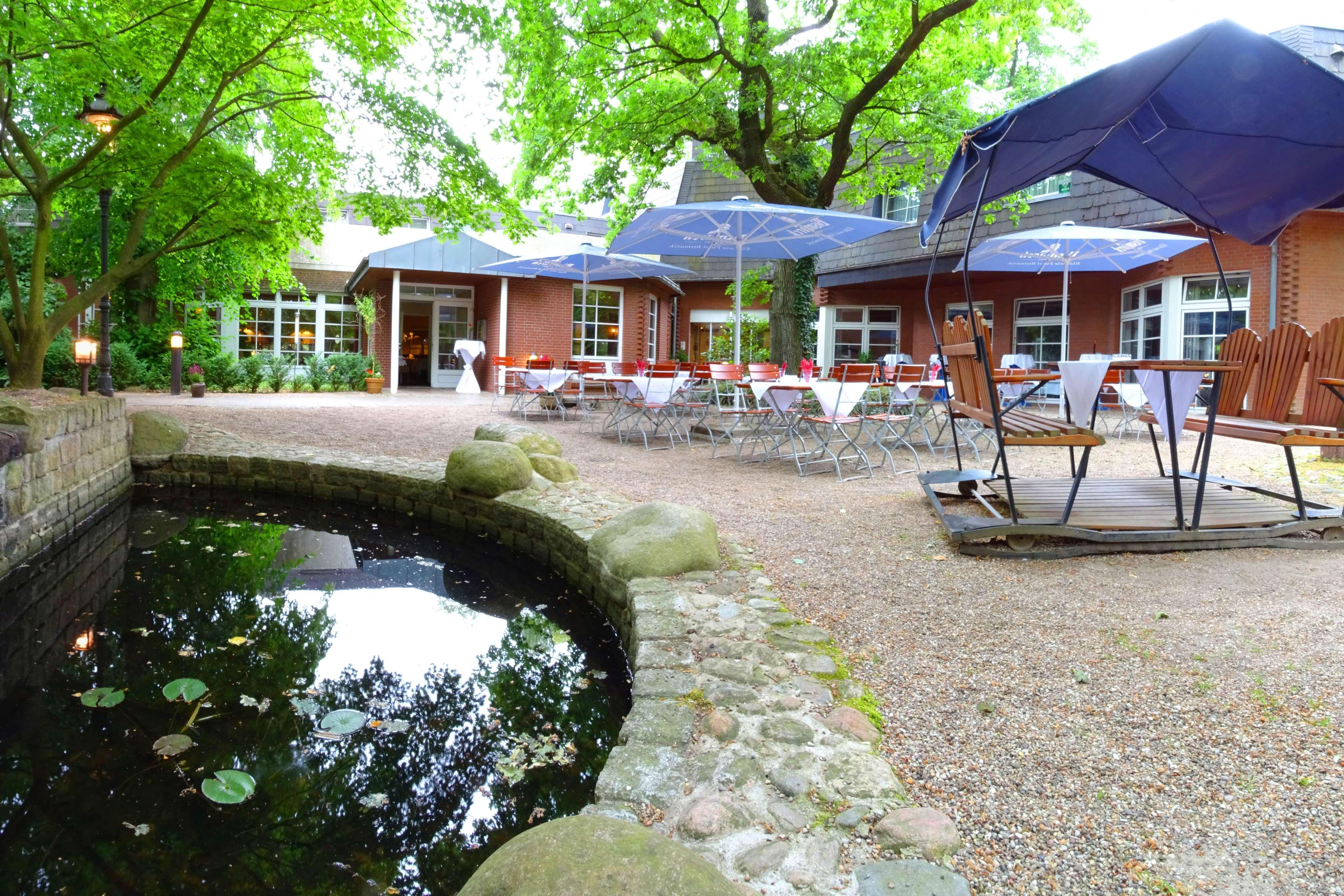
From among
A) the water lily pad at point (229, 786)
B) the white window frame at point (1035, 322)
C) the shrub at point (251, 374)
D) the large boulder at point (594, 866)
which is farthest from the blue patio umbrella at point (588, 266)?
the large boulder at point (594, 866)

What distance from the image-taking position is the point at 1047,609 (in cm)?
328

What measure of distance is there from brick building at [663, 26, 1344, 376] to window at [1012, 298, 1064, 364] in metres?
0.02

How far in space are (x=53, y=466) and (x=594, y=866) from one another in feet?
18.4

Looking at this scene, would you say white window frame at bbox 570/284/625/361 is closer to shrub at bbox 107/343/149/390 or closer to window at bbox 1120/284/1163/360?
shrub at bbox 107/343/149/390

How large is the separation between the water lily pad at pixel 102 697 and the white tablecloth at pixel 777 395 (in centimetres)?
485

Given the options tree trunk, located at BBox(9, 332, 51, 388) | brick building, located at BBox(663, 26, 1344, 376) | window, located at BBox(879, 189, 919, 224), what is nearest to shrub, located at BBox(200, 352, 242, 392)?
tree trunk, located at BBox(9, 332, 51, 388)

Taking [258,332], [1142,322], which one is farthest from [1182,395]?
[258,332]

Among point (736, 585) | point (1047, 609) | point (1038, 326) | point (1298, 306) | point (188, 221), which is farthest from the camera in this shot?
point (1038, 326)

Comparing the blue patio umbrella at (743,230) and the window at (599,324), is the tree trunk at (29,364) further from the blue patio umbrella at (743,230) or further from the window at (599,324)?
the window at (599,324)

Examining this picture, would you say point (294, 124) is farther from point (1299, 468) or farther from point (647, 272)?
point (1299, 468)

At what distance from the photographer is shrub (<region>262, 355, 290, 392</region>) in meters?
16.0

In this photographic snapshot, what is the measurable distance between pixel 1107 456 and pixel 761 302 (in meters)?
13.8

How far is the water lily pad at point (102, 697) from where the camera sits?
3.24m

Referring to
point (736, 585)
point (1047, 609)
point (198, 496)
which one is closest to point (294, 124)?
point (198, 496)
